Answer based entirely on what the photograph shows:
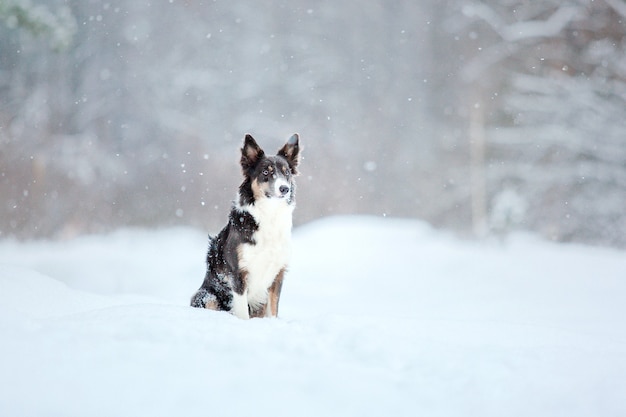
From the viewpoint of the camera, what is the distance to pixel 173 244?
40.0 feet

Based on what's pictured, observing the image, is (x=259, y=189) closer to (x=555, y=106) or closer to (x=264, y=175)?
(x=264, y=175)

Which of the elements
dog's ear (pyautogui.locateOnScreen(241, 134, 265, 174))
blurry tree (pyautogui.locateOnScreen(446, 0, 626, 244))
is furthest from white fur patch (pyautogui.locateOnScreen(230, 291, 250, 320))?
blurry tree (pyautogui.locateOnScreen(446, 0, 626, 244))

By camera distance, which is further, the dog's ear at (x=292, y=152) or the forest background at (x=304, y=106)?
the forest background at (x=304, y=106)

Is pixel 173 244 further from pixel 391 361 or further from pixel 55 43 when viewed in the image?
pixel 391 361

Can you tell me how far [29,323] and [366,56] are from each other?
11911mm

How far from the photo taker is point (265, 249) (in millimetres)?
4043

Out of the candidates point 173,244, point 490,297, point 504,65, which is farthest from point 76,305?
point 504,65

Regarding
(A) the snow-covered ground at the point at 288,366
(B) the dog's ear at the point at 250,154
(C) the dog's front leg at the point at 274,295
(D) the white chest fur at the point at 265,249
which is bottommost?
(A) the snow-covered ground at the point at 288,366

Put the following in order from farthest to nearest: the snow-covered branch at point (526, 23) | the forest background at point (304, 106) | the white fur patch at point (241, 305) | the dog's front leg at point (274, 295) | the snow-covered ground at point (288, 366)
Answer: the forest background at point (304, 106) < the snow-covered branch at point (526, 23) < the dog's front leg at point (274, 295) < the white fur patch at point (241, 305) < the snow-covered ground at point (288, 366)

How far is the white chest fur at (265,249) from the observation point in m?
4.01

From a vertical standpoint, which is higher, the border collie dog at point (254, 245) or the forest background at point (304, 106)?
the forest background at point (304, 106)

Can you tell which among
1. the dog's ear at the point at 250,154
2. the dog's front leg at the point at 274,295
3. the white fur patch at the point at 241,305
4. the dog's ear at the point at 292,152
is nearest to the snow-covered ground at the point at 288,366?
the white fur patch at the point at 241,305

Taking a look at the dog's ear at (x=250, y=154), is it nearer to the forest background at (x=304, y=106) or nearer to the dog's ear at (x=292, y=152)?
the dog's ear at (x=292, y=152)

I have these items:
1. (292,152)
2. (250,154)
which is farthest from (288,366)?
(292,152)
